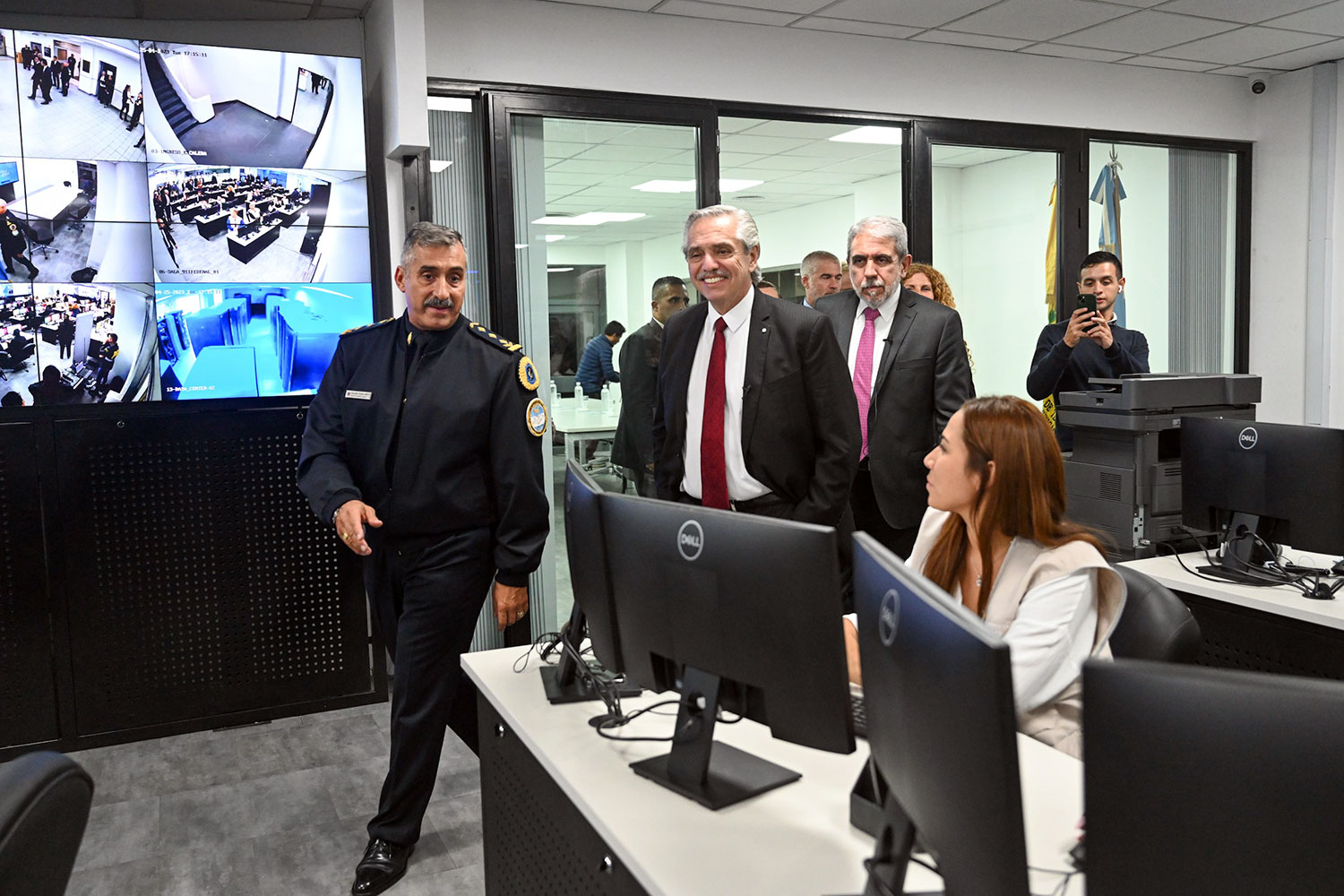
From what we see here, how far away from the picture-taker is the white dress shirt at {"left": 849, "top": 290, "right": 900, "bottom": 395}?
3256mm

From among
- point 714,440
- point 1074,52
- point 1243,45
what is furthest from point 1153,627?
point 1243,45

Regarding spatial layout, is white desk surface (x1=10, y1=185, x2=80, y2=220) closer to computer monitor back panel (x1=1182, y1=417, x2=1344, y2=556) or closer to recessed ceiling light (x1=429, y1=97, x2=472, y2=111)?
recessed ceiling light (x1=429, y1=97, x2=472, y2=111)

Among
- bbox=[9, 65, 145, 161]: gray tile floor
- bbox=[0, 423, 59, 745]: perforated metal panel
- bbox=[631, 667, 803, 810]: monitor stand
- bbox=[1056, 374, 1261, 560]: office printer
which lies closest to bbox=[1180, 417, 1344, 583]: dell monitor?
bbox=[1056, 374, 1261, 560]: office printer

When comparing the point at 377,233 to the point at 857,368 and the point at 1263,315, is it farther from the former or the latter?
the point at 1263,315

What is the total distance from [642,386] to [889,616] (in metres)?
3.35

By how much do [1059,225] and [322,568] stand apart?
409cm

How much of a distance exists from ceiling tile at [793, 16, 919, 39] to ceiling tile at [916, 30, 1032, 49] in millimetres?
122

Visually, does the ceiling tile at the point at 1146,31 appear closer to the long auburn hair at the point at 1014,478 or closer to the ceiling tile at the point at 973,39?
the ceiling tile at the point at 973,39

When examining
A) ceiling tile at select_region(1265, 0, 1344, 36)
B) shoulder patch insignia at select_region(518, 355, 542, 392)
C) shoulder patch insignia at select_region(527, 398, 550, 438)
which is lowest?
shoulder patch insignia at select_region(527, 398, 550, 438)

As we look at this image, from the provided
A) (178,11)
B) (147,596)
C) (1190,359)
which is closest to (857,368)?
(147,596)

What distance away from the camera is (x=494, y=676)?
6.92 ft

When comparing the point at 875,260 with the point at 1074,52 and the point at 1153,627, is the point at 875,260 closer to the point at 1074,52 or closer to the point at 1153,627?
the point at 1153,627

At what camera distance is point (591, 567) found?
1.76 metres

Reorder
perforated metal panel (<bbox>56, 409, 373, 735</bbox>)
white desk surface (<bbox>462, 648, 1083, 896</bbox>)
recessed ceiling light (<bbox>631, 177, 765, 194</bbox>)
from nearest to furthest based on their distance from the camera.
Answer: white desk surface (<bbox>462, 648, 1083, 896</bbox>) → perforated metal panel (<bbox>56, 409, 373, 735</bbox>) → recessed ceiling light (<bbox>631, 177, 765, 194</bbox>)
